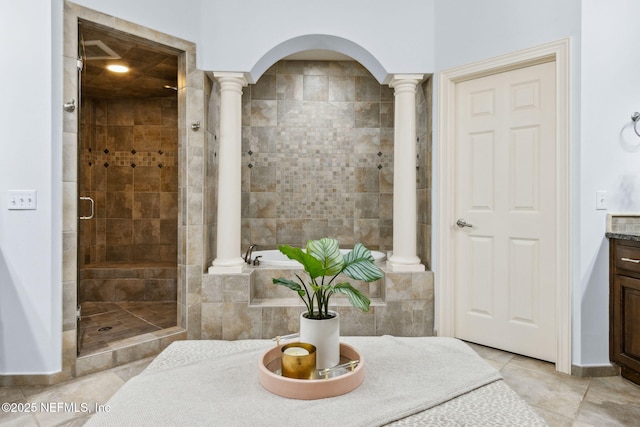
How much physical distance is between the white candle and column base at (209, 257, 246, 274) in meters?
1.83

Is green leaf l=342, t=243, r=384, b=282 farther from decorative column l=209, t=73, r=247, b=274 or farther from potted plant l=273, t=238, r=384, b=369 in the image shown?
decorative column l=209, t=73, r=247, b=274

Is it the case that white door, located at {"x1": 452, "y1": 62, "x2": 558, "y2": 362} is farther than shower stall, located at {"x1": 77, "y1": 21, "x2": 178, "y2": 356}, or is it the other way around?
shower stall, located at {"x1": 77, "y1": 21, "x2": 178, "y2": 356}

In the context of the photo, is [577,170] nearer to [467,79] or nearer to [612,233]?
[612,233]

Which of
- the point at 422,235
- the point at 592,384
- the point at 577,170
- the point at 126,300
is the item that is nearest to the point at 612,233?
the point at 577,170

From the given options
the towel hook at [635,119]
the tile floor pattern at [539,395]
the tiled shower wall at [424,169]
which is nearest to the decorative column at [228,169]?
→ the tile floor pattern at [539,395]

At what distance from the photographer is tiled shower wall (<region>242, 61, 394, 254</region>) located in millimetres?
4141

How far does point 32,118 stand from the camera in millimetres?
2154

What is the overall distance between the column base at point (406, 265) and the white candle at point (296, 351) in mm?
1942

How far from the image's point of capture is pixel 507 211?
2.71 metres

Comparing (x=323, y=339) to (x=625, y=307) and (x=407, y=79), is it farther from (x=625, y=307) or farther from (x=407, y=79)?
(x=407, y=79)

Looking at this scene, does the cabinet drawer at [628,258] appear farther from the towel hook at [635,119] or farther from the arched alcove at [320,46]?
the arched alcove at [320,46]

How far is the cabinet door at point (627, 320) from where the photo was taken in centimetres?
216

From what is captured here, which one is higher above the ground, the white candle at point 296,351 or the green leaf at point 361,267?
the green leaf at point 361,267

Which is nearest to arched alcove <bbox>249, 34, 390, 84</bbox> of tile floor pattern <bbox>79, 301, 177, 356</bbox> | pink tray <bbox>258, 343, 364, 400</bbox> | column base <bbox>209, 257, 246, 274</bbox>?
column base <bbox>209, 257, 246, 274</bbox>
